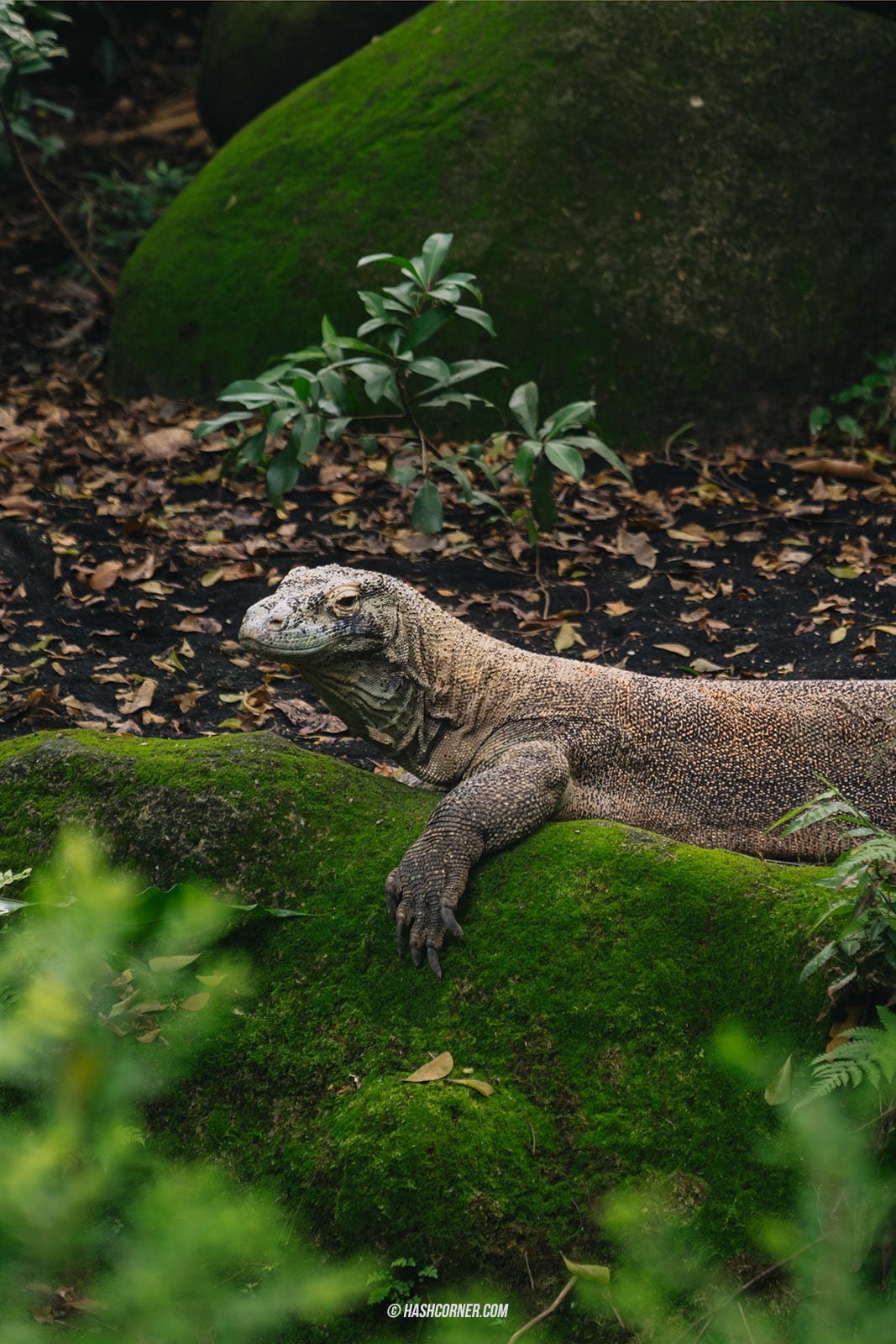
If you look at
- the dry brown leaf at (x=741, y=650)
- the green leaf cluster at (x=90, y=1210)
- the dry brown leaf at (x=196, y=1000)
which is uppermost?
the green leaf cluster at (x=90, y=1210)

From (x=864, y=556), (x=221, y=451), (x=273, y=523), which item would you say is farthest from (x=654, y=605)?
(x=221, y=451)

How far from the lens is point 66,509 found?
7.48 metres

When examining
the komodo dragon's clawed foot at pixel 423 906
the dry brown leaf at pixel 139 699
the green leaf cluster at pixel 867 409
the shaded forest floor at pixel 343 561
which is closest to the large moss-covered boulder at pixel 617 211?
the green leaf cluster at pixel 867 409

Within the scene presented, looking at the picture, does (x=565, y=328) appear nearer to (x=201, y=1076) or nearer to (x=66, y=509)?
(x=66, y=509)

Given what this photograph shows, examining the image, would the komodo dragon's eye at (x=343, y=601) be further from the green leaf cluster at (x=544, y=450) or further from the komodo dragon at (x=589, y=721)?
the green leaf cluster at (x=544, y=450)

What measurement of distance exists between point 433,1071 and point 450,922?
419 millimetres

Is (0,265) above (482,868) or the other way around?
above

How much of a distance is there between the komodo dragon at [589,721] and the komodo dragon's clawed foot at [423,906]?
0.73 metres

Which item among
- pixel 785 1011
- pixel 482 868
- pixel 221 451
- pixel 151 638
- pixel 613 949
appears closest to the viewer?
pixel 785 1011

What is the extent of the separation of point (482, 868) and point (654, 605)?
3451 mm

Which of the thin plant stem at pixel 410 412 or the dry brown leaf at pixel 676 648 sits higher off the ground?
the thin plant stem at pixel 410 412

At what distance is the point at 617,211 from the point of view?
870 centimetres

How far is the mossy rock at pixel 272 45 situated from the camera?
1195 cm

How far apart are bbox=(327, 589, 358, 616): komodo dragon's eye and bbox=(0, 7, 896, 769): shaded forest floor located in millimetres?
1572
